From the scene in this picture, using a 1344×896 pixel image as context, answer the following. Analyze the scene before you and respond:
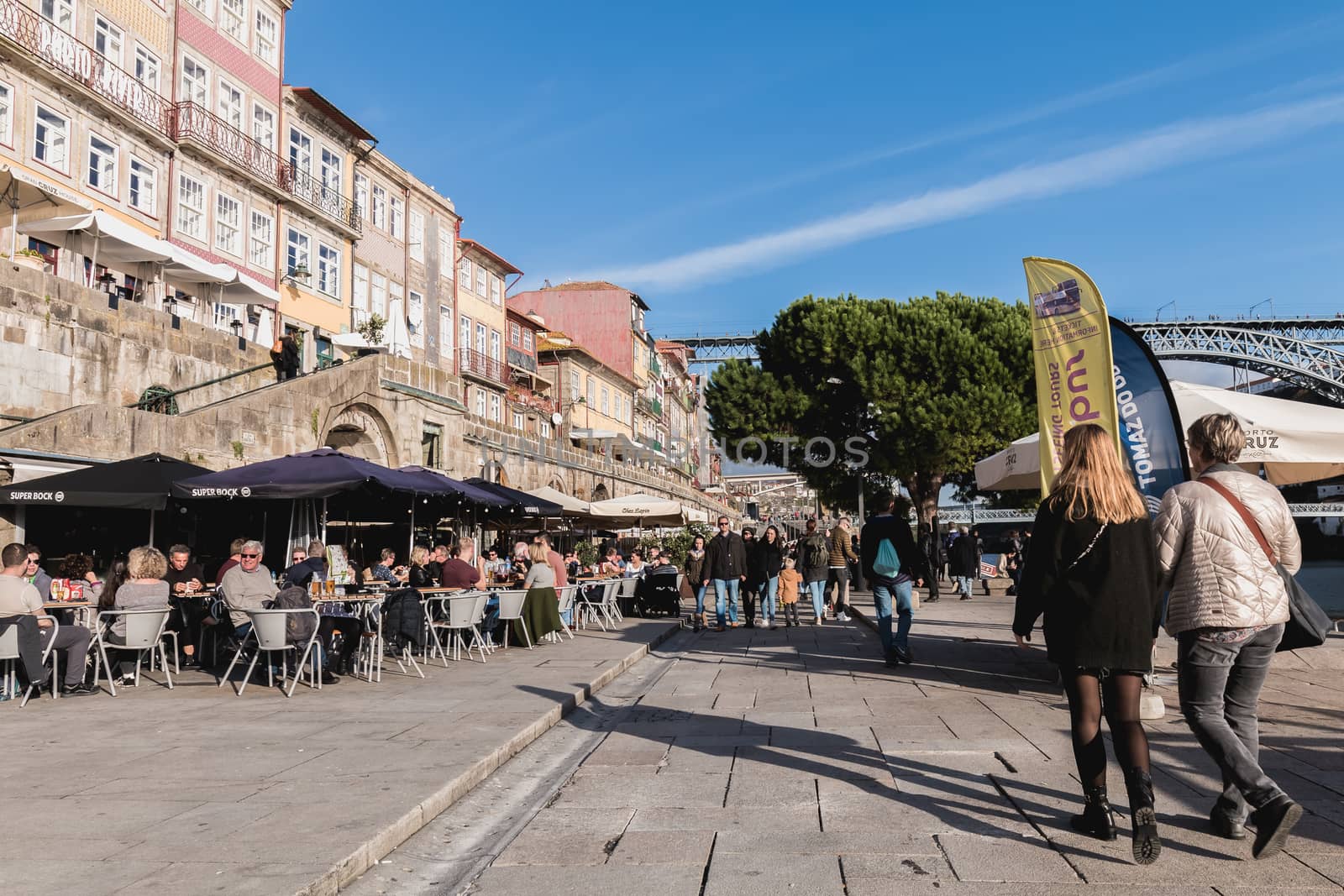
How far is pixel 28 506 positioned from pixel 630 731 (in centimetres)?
998

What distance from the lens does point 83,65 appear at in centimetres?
2250

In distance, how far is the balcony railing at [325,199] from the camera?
29781mm

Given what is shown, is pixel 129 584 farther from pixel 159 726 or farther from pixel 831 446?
pixel 831 446

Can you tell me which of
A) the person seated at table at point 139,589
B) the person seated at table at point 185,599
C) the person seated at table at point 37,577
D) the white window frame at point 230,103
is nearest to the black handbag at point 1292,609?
the person seated at table at point 139,589

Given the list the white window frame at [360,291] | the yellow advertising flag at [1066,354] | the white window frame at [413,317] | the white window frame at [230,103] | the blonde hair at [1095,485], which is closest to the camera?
the blonde hair at [1095,485]

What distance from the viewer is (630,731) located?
760 centimetres

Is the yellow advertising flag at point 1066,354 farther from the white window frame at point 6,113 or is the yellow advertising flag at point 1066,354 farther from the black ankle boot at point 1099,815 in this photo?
the white window frame at point 6,113

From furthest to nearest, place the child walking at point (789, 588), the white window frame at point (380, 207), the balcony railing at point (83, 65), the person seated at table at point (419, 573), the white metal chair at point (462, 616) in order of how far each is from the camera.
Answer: the white window frame at point (380, 207) < the balcony railing at point (83, 65) < the child walking at point (789, 588) < the person seated at table at point (419, 573) < the white metal chair at point (462, 616)

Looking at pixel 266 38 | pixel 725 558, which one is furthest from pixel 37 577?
pixel 266 38

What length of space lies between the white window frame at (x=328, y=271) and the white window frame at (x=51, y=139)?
890 cm

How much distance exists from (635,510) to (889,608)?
11.5 metres

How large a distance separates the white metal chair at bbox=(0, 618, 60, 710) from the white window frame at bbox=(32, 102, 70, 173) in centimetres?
1599

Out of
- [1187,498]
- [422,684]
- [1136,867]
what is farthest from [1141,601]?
[422,684]

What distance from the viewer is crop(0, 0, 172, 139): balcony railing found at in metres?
20.8
